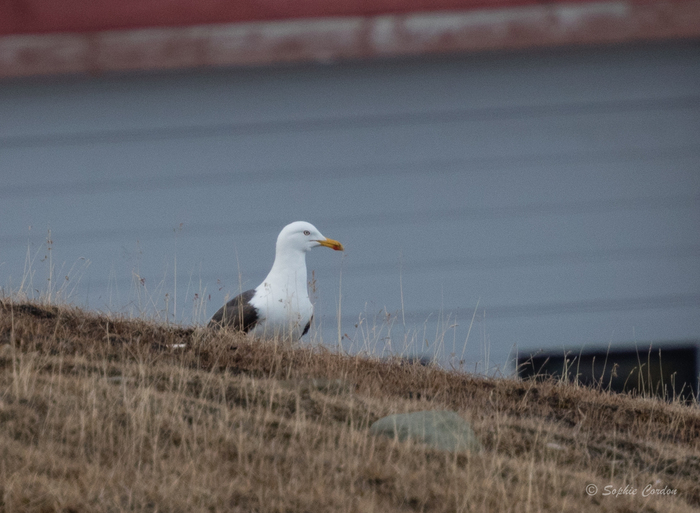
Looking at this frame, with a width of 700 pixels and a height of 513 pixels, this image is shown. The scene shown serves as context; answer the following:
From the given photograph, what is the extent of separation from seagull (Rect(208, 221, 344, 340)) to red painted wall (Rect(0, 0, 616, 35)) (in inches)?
62.2

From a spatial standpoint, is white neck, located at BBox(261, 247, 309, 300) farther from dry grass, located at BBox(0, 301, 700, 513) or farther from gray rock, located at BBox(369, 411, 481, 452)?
gray rock, located at BBox(369, 411, 481, 452)

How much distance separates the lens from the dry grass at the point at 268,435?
2.80 metres

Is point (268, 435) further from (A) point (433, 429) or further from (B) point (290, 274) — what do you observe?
(B) point (290, 274)

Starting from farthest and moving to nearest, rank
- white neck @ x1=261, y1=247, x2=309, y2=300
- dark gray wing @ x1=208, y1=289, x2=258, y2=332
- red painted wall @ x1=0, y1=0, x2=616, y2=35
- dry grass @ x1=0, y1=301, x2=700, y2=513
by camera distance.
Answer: red painted wall @ x1=0, y1=0, x2=616, y2=35 < white neck @ x1=261, y1=247, x2=309, y2=300 < dark gray wing @ x1=208, y1=289, x2=258, y2=332 < dry grass @ x1=0, y1=301, x2=700, y2=513

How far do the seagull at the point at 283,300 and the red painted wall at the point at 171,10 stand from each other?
5.19ft

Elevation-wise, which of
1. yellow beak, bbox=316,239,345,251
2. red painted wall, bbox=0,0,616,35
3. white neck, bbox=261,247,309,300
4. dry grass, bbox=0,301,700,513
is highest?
red painted wall, bbox=0,0,616,35

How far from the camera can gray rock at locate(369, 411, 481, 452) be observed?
11.5ft

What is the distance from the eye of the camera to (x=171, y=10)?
5.92 m

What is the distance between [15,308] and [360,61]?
3.44 m

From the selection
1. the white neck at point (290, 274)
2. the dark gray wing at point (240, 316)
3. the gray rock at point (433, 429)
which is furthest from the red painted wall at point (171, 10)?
the gray rock at point (433, 429)

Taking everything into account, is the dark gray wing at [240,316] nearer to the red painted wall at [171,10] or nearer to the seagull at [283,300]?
the seagull at [283,300]

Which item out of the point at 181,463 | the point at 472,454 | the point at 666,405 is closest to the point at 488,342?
the point at 666,405

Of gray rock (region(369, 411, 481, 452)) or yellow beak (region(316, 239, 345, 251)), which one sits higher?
yellow beak (region(316, 239, 345, 251))

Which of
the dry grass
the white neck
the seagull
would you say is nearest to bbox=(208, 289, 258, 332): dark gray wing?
the seagull
